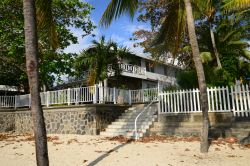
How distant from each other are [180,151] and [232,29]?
16.4 meters

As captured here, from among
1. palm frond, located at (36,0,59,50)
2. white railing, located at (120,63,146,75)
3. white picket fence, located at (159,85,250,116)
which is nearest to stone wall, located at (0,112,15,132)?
white railing, located at (120,63,146,75)

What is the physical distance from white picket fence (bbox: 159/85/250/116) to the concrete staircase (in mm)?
907

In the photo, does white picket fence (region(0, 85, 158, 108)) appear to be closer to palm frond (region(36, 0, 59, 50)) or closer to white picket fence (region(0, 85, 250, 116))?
white picket fence (region(0, 85, 250, 116))

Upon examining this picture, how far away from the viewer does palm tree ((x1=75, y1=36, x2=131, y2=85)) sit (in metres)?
18.3

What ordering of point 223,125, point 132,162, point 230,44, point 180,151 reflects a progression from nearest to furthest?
point 132,162, point 180,151, point 223,125, point 230,44

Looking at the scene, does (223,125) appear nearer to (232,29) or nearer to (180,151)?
(180,151)

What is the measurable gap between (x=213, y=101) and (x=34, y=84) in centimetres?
876

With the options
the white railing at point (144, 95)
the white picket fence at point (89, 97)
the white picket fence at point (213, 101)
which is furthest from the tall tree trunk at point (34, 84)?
the white railing at point (144, 95)

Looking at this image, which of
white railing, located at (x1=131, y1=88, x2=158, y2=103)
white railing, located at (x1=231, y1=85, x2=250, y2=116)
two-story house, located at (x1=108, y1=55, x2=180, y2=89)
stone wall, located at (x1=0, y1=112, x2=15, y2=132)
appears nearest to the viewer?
white railing, located at (x1=231, y1=85, x2=250, y2=116)

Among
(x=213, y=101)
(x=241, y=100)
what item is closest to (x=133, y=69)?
(x=213, y=101)

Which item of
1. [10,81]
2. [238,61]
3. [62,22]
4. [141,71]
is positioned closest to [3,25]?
[62,22]

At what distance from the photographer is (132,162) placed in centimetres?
785

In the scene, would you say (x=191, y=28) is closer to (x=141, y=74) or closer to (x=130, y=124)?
(x=130, y=124)

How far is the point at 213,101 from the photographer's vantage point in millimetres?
12492
